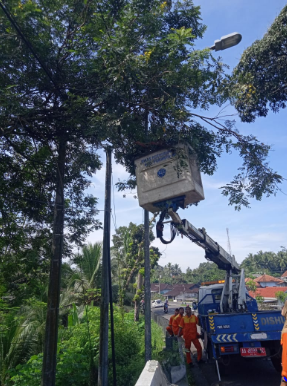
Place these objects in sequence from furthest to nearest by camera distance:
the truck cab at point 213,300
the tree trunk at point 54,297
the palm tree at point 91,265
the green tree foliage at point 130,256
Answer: the green tree foliage at point 130,256 → the palm tree at point 91,265 → the truck cab at point 213,300 → the tree trunk at point 54,297

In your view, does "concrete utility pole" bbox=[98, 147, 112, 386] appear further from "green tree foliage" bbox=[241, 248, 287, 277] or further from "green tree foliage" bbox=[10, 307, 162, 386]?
"green tree foliage" bbox=[241, 248, 287, 277]

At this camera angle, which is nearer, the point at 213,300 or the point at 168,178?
the point at 168,178

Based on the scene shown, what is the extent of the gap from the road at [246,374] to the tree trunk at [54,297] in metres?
3.83

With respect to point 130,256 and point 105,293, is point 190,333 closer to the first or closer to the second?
point 105,293

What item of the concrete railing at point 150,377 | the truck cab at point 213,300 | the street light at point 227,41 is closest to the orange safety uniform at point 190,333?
the truck cab at point 213,300

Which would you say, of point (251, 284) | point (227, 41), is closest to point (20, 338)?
point (227, 41)

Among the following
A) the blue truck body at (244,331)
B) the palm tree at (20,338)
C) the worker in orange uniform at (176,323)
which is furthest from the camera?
the worker in orange uniform at (176,323)

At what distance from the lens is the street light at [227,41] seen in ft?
19.8

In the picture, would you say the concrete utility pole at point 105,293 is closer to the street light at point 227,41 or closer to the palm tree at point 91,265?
the street light at point 227,41

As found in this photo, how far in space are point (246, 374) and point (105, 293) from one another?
442 cm

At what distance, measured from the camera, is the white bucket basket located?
609cm

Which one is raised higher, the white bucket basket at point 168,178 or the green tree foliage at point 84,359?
the white bucket basket at point 168,178

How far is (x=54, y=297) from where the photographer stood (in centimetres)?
691

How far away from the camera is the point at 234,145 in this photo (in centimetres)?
674
